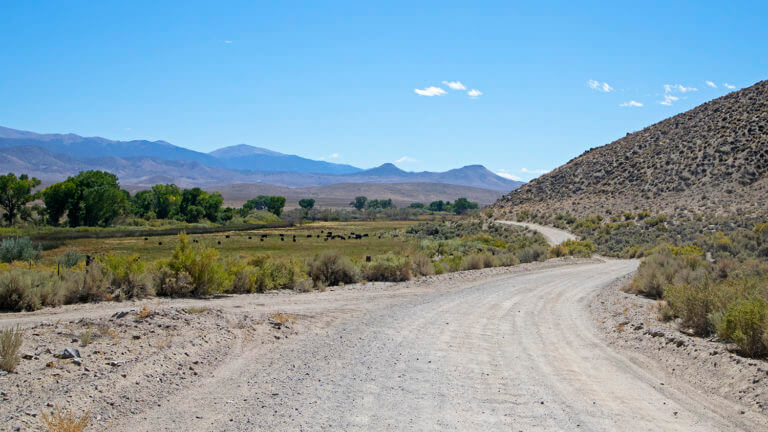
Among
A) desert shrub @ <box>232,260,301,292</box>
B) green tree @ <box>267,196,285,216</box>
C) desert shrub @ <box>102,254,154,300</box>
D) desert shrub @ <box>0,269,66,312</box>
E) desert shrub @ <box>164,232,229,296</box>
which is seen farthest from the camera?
green tree @ <box>267,196,285,216</box>

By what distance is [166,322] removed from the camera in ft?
36.2

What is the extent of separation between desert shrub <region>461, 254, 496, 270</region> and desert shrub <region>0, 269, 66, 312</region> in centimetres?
2113

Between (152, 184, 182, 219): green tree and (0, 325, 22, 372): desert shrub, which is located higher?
(152, 184, 182, 219): green tree

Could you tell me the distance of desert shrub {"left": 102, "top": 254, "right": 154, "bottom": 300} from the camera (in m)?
16.5

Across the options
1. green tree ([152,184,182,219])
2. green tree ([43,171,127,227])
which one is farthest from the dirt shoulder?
green tree ([152,184,182,219])

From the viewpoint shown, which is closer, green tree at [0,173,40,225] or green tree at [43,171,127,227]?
green tree at [0,173,40,225]

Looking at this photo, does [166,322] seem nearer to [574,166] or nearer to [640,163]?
[640,163]

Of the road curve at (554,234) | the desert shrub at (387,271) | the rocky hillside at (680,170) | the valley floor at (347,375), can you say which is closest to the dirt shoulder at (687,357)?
the valley floor at (347,375)

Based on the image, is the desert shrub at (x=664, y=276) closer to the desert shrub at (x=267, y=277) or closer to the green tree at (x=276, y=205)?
the desert shrub at (x=267, y=277)

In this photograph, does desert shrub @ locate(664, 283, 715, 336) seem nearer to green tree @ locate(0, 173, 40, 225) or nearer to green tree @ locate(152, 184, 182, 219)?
green tree @ locate(0, 173, 40, 225)

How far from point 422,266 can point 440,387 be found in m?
19.6

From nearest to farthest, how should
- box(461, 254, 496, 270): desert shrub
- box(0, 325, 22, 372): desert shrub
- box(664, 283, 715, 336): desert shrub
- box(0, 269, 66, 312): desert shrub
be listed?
box(0, 325, 22, 372): desert shrub → box(664, 283, 715, 336): desert shrub → box(0, 269, 66, 312): desert shrub → box(461, 254, 496, 270): desert shrub

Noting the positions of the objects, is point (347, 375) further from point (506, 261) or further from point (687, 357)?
point (506, 261)

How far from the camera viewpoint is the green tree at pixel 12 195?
74.4 meters
